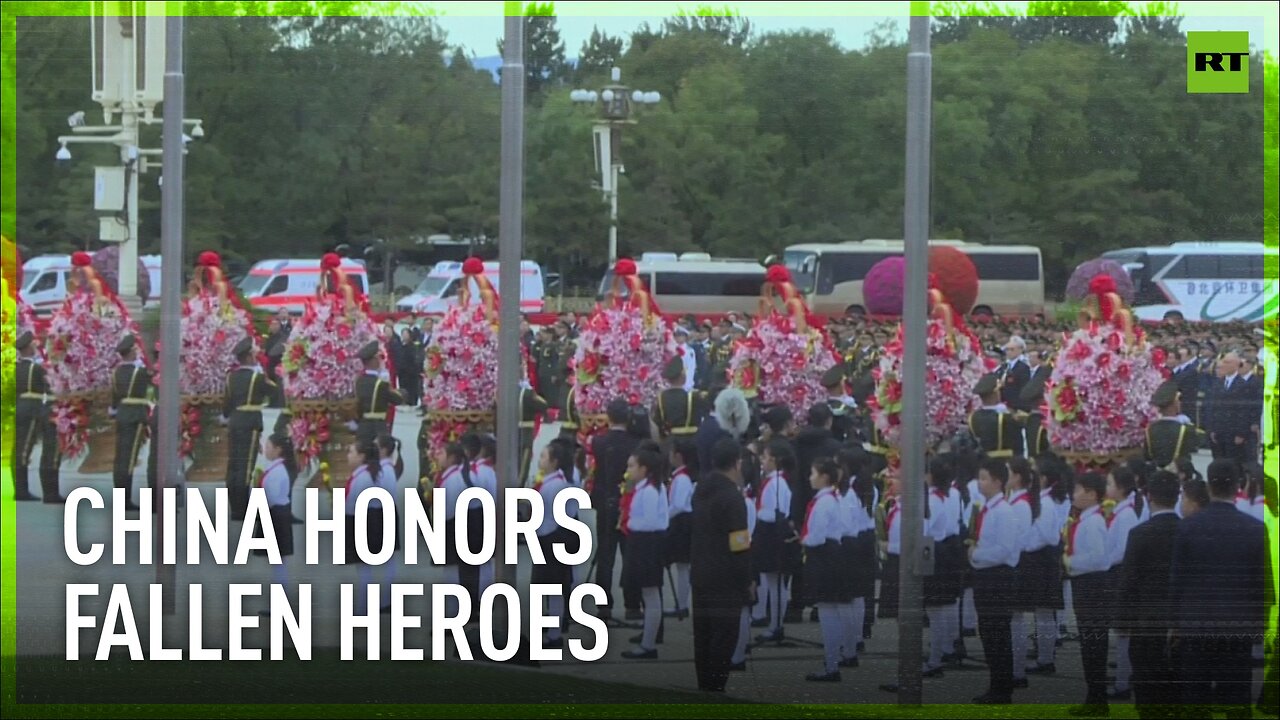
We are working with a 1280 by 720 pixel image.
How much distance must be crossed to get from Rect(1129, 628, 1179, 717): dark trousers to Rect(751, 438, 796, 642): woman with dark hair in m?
0.78

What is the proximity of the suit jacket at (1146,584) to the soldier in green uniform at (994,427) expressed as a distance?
32cm

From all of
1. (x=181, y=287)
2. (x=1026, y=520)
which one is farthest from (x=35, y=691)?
(x=1026, y=520)

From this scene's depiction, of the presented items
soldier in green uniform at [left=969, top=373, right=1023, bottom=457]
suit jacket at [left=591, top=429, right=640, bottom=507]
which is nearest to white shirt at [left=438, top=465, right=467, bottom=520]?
suit jacket at [left=591, top=429, right=640, bottom=507]

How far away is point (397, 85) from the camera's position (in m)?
2.71

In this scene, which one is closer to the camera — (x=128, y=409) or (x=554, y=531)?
(x=128, y=409)

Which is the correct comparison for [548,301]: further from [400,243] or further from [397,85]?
[397,85]

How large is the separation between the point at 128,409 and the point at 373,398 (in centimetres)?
49

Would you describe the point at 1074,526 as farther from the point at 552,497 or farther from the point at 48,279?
the point at 48,279

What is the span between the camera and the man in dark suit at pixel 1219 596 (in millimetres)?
2756

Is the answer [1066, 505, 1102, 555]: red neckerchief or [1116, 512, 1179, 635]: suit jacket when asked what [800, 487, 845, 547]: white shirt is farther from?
[1116, 512, 1179, 635]: suit jacket

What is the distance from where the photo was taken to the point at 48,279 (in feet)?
8.84

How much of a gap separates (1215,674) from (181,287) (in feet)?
7.88

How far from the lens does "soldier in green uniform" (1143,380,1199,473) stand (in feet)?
8.96

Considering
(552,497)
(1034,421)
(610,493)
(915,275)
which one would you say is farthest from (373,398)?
(1034,421)
